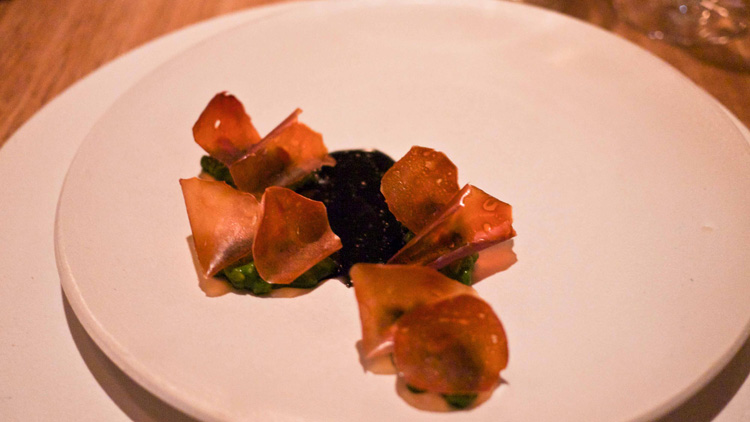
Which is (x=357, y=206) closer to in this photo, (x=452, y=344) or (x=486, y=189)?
(x=486, y=189)

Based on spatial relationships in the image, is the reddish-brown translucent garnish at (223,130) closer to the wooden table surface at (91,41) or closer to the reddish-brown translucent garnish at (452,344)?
the reddish-brown translucent garnish at (452,344)

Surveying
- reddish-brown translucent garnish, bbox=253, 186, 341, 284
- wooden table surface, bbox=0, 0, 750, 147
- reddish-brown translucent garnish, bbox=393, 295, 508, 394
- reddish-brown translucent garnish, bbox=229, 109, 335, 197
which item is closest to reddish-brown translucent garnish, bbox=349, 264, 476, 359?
reddish-brown translucent garnish, bbox=393, 295, 508, 394

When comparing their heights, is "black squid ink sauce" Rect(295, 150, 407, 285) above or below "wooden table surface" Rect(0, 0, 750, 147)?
below

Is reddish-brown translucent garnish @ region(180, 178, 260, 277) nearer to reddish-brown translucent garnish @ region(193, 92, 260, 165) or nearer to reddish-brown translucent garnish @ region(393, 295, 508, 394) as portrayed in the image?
reddish-brown translucent garnish @ region(193, 92, 260, 165)

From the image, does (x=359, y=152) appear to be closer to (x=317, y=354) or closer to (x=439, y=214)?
(x=439, y=214)

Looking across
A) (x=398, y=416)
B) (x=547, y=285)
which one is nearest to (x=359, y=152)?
(x=547, y=285)

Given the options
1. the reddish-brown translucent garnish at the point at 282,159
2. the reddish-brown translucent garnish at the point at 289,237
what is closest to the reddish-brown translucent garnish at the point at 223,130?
the reddish-brown translucent garnish at the point at 282,159
